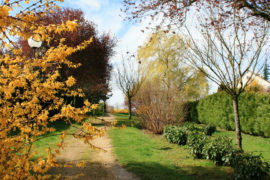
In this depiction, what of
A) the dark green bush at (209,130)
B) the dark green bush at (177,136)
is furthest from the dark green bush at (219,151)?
the dark green bush at (209,130)

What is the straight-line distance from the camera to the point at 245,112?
39.4 ft

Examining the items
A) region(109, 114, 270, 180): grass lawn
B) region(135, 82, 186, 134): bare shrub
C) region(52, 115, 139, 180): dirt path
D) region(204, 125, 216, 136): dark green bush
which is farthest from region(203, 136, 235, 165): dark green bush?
region(204, 125, 216, 136): dark green bush

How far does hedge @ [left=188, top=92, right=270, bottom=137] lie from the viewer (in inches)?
426

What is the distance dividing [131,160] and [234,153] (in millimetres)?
2799

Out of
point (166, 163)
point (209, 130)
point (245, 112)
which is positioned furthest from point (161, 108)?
point (166, 163)

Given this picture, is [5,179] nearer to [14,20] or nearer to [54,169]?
[14,20]

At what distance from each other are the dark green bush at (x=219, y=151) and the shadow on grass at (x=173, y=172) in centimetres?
31

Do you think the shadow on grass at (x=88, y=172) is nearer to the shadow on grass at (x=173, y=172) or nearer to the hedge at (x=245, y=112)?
the shadow on grass at (x=173, y=172)

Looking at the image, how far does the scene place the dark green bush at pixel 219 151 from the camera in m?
5.52

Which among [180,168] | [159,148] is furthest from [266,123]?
[180,168]

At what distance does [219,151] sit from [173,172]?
135 cm

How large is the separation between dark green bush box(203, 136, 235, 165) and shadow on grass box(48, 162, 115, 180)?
272 cm

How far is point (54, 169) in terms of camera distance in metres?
5.55

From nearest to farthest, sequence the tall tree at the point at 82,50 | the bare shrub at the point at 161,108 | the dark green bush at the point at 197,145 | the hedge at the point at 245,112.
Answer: the dark green bush at the point at 197,145
the hedge at the point at 245,112
the bare shrub at the point at 161,108
the tall tree at the point at 82,50
